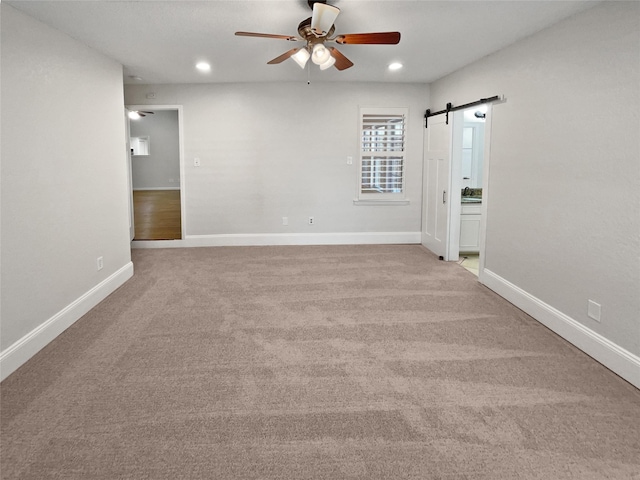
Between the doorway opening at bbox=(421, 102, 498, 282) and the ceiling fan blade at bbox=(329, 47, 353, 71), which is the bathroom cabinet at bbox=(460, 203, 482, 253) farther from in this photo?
the ceiling fan blade at bbox=(329, 47, 353, 71)

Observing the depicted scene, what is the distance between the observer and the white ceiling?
121 inches

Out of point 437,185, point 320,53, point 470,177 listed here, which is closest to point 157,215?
point 437,185

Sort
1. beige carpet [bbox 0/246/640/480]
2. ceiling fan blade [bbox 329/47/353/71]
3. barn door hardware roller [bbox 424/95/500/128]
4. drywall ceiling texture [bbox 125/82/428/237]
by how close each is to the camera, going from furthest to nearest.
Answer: drywall ceiling texture [bbox 125/82/428/237]
barn door hardware roller [bbox 424/95/500/128]
ceiling fan blade [bbox 329/47/353/71]
beige carpet [bbox 0/246/640/480]

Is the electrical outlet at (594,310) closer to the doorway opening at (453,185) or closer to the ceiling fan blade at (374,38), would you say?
the doorway opening at (453,185)

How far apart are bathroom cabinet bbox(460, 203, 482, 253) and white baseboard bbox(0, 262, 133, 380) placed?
13.8ft

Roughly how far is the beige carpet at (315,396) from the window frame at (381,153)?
2739mm

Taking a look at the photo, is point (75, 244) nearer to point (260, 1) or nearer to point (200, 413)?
point (200, 413)

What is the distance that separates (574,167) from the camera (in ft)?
10.5

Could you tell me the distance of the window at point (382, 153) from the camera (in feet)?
21.7

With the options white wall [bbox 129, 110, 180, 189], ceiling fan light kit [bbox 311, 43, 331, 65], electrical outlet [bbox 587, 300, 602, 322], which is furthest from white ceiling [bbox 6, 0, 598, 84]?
white wall [bbox 129, 110, 180, 189]

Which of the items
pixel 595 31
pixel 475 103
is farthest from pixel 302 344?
pixel 475 103

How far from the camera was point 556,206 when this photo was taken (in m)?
3.42

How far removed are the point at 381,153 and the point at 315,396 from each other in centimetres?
482

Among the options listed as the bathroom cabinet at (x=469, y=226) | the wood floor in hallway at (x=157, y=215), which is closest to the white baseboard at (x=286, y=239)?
the wood floor in hallway at (x=157, y=215)
